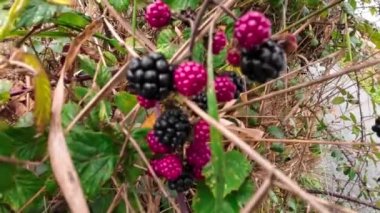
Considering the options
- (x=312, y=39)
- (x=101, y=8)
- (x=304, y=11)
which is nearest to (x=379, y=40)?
(x=304, y=11)

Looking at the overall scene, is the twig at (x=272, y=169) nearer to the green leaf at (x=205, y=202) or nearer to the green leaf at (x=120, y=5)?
the green leaf at (x=205, y=202)

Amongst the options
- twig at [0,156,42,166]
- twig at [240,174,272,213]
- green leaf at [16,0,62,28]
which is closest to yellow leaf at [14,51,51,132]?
twig at [0,156,42,166]

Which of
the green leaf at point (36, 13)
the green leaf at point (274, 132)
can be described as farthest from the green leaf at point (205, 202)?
the green leaf at point (274, 132)

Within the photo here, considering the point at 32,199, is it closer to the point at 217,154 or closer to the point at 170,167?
the point at 170,167

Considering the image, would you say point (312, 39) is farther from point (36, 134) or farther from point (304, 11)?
point (36, 134)

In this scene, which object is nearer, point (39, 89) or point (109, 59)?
point (39, 89)

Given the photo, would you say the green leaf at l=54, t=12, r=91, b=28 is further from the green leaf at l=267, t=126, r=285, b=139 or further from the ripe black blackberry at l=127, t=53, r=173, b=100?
the green leaf at l=267, t=126, r=285, b=139

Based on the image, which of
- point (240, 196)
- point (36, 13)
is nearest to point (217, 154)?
point (240, 196)

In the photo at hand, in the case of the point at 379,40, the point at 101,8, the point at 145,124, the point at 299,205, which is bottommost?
the point at 299,205
